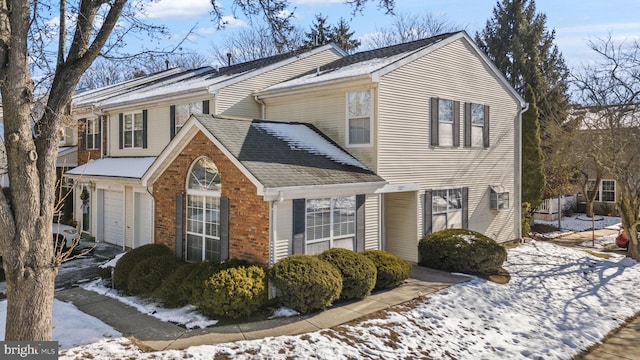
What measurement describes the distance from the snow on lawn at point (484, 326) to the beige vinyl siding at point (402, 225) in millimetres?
2431

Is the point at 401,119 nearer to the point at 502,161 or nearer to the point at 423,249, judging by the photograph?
the point at 423,249

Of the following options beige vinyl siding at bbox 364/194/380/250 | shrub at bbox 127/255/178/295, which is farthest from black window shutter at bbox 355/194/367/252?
shrub at bbox 127/255/178/295

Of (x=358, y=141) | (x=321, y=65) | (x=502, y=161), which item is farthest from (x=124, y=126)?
(x=502, y=161)

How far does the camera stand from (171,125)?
17094 mm

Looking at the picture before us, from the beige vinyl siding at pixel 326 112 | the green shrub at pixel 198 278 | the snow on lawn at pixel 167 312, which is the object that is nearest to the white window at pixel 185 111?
the beige vinyl siding at pixel 326 112

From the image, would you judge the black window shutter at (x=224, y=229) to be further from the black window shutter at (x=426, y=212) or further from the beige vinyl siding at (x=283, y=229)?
the black window shutter at (x=426, y=212)

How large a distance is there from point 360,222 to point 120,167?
34.0 feet

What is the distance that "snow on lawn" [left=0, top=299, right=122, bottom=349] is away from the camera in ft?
27.3

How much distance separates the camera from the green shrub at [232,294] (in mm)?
9516

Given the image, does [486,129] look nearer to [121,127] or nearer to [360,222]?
[360,222]

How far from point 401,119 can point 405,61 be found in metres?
1.70

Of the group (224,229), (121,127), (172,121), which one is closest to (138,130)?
(121,127)

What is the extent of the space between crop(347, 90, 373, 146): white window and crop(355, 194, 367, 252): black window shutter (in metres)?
1.76

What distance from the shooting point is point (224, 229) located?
36.7 feet
